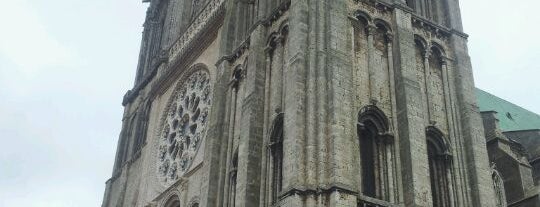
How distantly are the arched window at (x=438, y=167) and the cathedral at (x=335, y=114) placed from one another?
3 cm

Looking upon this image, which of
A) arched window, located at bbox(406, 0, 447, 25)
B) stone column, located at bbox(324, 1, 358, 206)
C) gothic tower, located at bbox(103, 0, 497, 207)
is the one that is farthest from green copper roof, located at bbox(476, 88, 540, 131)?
stone column, located at bbox(324, 1, 358, 206)

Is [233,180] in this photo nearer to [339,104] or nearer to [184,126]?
[339,104]

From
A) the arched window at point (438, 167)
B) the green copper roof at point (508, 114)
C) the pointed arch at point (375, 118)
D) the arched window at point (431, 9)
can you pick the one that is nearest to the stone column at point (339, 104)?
the pointed arch at point (375, 118)

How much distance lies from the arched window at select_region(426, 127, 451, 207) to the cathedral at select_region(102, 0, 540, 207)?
0.03 m

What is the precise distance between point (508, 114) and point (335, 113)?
20.0 m

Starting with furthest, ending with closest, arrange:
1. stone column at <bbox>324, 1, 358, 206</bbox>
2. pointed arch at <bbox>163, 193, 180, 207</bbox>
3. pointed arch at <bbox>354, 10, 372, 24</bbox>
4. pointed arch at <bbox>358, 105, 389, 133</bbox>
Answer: pointed arch at <bbox>163, 193, 180, 207</bbox> < pointed arch at <bbox>354, 10, 372, 24</bbox> < pointed arch at <bbox>358, 105, 389, 133</bbox> < stone column at <bbox>324, 1, 358, 206</bbox>

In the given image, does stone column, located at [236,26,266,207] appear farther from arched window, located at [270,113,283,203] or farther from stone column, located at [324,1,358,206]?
stone column, located at [324,1,358,206]

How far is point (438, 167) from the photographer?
19.4 meters

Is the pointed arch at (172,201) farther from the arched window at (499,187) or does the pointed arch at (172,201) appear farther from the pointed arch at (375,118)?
the arched window at (499,187)

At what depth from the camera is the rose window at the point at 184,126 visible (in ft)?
83.6

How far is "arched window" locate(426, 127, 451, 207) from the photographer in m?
18.8

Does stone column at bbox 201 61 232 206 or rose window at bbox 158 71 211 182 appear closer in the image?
stone column at bbox 201 61 232 206

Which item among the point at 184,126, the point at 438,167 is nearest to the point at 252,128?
the point at 438,167

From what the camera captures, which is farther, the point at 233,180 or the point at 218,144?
the point at 218,144
